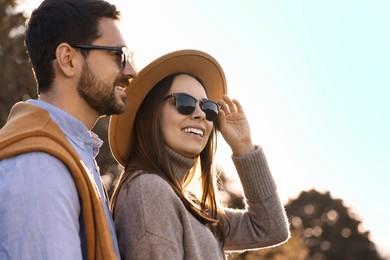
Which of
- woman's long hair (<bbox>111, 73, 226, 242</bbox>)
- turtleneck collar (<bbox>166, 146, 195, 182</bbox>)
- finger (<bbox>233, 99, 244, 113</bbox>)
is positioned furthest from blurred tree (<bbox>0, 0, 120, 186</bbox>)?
turtleneck collar (<bbox>166, 146, 195, 182</bbox>)

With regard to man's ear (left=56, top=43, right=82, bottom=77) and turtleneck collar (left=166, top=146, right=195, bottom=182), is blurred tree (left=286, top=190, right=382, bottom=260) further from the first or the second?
man's ear (left=56, top=43, right=82, bottom=77)

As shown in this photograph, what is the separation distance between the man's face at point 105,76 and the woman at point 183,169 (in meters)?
0.46

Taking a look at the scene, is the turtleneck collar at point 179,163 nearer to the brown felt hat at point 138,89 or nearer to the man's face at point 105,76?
the brown felt hat at point 138,89

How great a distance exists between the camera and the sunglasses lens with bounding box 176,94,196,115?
12.7 ft

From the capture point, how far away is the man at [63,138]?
2523 millimetres

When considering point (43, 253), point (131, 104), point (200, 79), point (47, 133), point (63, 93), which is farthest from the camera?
point (200, 79)

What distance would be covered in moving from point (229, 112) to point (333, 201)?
42.2 meters

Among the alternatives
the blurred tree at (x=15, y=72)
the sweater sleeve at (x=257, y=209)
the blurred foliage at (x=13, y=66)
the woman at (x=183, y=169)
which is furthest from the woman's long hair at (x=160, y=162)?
the blurred foliage at (x=13, y=66)

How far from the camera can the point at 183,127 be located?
387 centimetres

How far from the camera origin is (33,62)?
3.16m

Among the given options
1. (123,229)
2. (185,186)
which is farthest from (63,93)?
(185,186)

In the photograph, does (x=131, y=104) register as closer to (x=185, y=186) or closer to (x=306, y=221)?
(x=185, y=186)

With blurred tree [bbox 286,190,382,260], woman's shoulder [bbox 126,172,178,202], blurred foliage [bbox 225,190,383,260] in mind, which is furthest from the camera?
blurred tree [bbox 286,190,382,260]

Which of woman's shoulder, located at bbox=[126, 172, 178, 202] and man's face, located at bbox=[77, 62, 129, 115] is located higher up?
man's face, located at bbox=[77, 62, 129, 115]
